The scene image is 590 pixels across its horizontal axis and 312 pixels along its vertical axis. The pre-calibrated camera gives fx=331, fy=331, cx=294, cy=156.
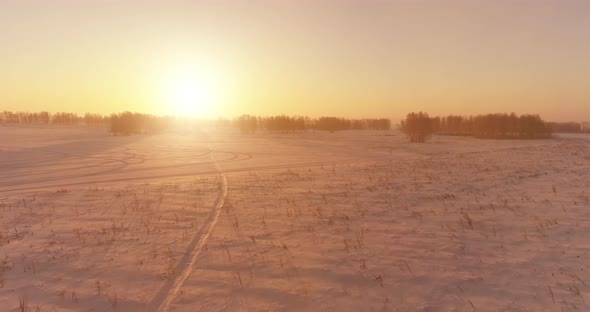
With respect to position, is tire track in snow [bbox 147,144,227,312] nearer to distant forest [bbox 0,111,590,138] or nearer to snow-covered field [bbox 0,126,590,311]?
snow-covered field [bbox 0,126,590,311]

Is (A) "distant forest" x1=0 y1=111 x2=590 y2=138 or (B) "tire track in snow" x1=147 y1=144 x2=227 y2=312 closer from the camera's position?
(B) "tire track in snow" x1=147 y1=144 x2=227 y2=312

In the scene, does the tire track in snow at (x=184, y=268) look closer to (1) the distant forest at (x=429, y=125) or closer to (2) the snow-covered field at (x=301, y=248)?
(2) the snow-covered field at (x=301, y=248)

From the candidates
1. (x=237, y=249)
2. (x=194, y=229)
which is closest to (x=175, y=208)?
(x=194, y=229)

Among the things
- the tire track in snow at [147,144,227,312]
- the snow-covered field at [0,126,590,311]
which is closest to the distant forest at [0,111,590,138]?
the snow-covered field at [0,126,590,311]

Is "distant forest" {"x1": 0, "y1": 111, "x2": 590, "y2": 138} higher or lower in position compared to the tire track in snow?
higher

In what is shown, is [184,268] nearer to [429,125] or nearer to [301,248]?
[301,248]

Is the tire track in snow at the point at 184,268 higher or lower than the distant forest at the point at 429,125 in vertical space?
lower

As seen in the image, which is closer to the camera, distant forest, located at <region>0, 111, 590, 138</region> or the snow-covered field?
the snow-covered field

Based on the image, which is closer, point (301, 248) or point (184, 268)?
point (184, 268)

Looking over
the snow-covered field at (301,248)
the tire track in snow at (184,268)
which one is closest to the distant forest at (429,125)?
the snow-covered field at (301,248)

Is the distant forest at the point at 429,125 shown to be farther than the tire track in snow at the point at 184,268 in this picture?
Yes

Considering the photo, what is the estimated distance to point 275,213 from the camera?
41.4 ft

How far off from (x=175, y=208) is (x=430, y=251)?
967 centimetres

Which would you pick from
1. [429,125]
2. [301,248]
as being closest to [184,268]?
[301,248]
